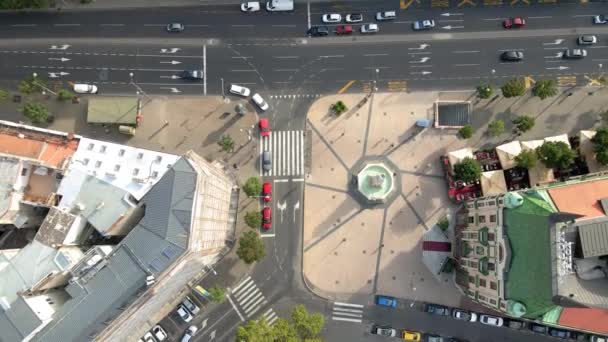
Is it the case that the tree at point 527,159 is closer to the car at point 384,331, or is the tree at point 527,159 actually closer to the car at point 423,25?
the car at point 423,25

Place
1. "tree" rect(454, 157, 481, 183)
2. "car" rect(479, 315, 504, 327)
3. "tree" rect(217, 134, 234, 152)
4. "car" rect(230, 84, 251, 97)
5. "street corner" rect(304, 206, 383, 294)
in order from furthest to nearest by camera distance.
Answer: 1. "car" rect(230, 84, 251, 97)
2. "street corner" rect(304, 206, 383, 294)
3. "tree" rect(217, 134, 234, 152)
4. "car" rect(479, 315, 504, 327)
5. "tree" rect(454, 157, 481, 183)

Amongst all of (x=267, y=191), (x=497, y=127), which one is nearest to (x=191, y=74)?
(x=267, y=191)

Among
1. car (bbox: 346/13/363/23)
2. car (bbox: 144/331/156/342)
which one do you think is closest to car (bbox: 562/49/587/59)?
car (bbox: 346/13/363/23)

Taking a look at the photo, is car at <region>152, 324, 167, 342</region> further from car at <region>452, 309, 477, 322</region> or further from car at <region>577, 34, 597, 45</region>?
car at <region>577, 34, 597, 45</region>

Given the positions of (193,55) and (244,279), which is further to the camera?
(193,55)

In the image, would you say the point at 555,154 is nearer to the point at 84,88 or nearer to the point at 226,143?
the point at 226,143

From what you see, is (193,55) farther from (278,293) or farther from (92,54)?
(278,293)

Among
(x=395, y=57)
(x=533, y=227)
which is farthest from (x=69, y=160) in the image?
(x=533, y=227)
